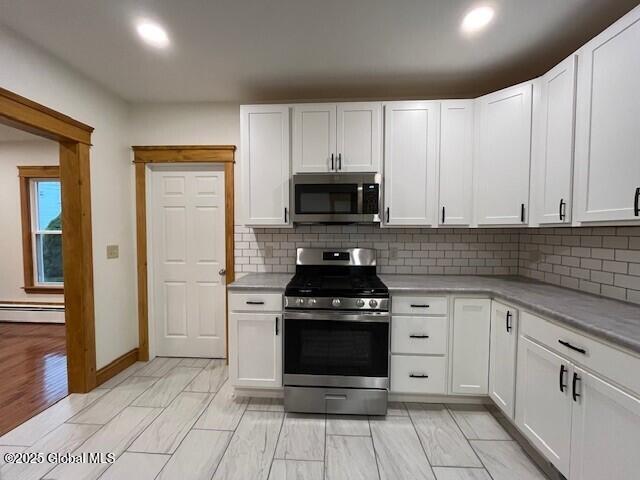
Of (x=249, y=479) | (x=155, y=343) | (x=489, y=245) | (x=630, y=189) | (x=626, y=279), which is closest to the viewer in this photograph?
(x=630, y=189)

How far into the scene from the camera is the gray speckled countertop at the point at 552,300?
48.9 inches

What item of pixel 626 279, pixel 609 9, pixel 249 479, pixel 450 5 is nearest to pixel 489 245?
pixel 626 279

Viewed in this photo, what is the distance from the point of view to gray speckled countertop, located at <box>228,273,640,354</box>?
1.25 m

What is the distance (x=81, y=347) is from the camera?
7.61 feet

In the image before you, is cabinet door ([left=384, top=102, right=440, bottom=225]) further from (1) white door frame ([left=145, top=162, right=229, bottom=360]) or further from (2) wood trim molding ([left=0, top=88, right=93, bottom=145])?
(2) wood trim molding ([left=0, top=88, right=93, bottom=145])

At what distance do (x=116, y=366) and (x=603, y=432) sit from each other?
3.43 meters

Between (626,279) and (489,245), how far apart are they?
102cm

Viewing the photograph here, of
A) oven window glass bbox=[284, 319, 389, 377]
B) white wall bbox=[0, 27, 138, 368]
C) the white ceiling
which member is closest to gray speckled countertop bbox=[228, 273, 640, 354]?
oven window glass bbox=[284, 319, 389, 377]

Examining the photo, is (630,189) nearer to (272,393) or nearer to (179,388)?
(272,393)

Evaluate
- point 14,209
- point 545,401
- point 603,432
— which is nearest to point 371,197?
point 545,401

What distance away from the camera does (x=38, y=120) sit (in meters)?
1.96

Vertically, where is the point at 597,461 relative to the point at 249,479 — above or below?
above

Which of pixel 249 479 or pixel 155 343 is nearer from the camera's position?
pixel 249 479

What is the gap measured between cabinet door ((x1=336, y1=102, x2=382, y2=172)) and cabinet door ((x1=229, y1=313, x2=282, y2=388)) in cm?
139
